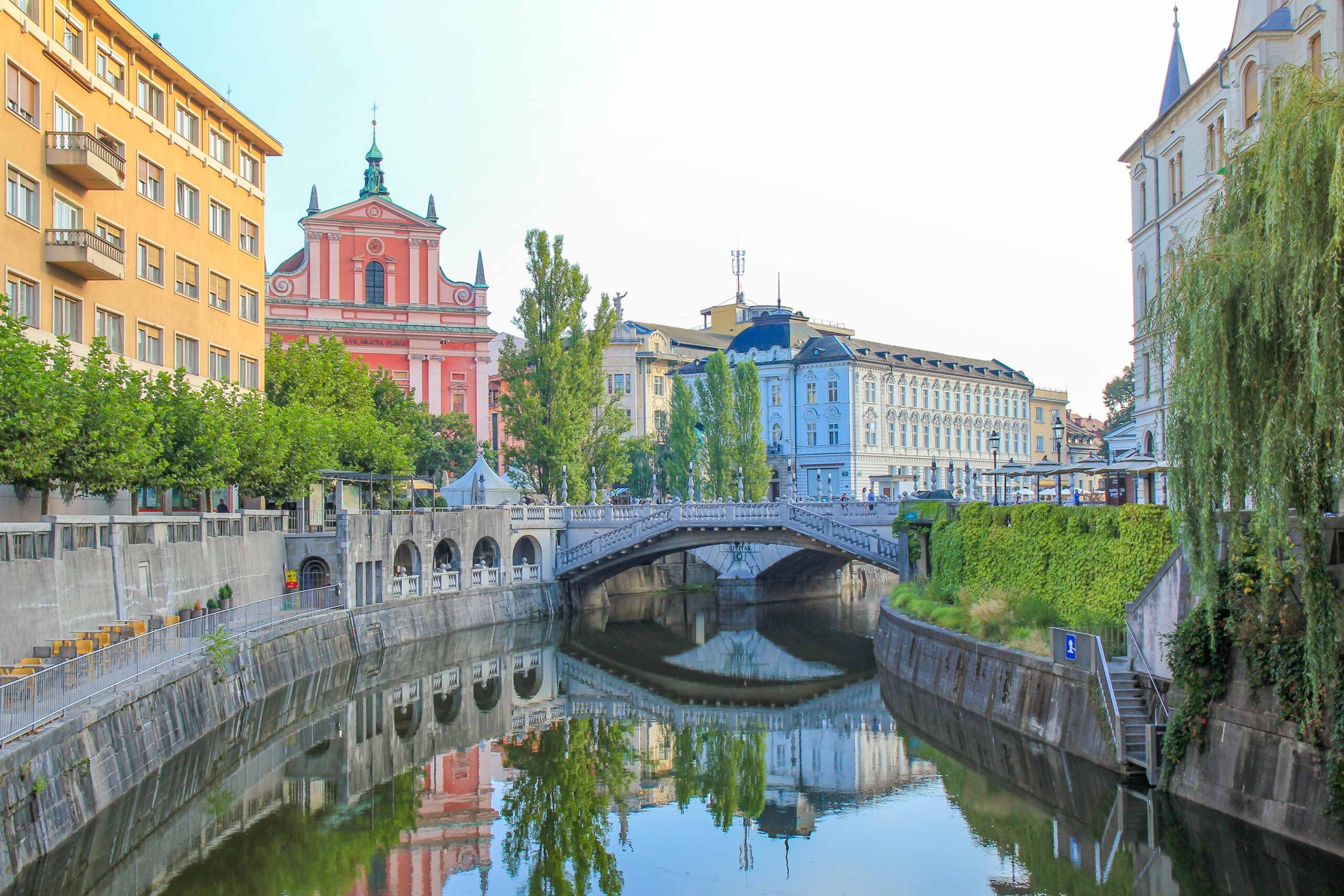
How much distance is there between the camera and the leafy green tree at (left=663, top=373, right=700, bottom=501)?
81.1 metres

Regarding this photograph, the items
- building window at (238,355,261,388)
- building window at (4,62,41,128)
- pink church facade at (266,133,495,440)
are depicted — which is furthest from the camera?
pink church facade at (266,133,495,440)

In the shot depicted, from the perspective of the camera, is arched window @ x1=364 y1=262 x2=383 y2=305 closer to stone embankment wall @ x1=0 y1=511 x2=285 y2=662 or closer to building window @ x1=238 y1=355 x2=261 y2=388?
building window @ x1=238 y1=355 x2=261 y2=388

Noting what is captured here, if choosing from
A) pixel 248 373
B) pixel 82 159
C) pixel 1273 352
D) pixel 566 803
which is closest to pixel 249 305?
pixel 248 373

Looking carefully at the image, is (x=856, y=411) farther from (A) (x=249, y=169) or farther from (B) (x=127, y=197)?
(B) (x=127, y=197)

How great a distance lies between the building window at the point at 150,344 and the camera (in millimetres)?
43188

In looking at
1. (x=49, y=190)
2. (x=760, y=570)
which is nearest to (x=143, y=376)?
(x=49, y=190)

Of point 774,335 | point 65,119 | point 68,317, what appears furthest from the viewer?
point 774,335

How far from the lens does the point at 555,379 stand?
213 ft

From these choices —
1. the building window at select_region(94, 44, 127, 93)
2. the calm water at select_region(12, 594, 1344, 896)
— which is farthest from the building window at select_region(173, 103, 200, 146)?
the calm water at select_region(12, 594, 1344, 896)

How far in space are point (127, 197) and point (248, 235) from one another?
10185 millimetres

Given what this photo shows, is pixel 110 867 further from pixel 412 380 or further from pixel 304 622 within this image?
pixel 412 380

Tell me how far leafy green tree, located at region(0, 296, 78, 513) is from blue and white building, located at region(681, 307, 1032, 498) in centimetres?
Answer: 6976

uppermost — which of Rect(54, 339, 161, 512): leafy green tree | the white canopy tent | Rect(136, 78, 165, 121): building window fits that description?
Rect(136, 78, 165, 121): building window

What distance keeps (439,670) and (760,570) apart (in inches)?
1229
